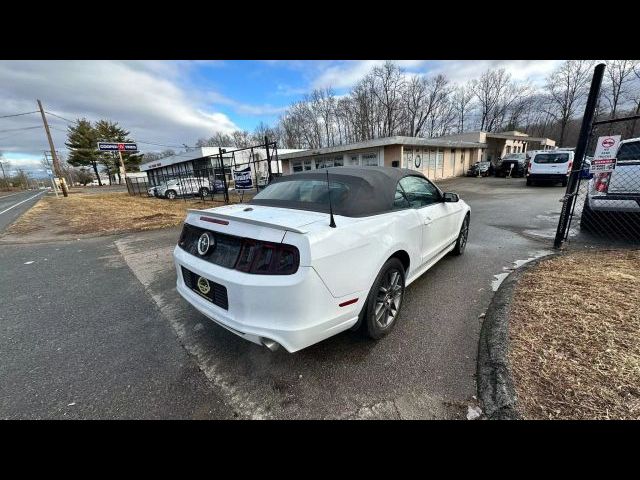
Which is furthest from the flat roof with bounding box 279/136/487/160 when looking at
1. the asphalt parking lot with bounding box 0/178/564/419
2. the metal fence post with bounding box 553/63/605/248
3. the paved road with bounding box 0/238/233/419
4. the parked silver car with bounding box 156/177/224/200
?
the paved road with bounding box 0/238/233/419

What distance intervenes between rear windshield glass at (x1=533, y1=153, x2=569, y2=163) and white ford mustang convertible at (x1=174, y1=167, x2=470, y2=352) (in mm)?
16805

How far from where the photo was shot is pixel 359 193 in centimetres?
259

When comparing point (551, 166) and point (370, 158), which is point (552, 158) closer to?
point (551, 166)

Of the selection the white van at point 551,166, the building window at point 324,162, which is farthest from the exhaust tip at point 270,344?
the building window at point 324,162

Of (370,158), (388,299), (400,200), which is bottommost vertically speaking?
(388,299)

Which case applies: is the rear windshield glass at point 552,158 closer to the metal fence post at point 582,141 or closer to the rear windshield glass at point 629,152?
the rear windshield glass at point 629,152

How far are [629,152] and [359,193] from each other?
677 centimetres

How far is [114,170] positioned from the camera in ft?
197

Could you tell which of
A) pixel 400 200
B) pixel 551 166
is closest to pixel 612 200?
pixel 400 200

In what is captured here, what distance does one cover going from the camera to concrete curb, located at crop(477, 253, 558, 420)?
175cm
